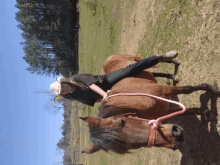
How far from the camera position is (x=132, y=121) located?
1.72 meters

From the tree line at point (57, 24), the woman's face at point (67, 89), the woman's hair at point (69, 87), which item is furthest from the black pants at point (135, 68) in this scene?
the tree line at point (57, 24)

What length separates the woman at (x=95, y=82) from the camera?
239cm

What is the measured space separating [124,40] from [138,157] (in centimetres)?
464

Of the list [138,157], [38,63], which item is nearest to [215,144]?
[138,157]

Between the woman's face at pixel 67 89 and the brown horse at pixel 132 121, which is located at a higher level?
the woman's face at pixel 67 89

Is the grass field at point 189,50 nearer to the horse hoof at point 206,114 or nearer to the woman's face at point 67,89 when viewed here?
the horse hoof at point 206,114

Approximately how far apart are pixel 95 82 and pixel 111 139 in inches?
46.8

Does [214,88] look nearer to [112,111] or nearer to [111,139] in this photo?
[112,111]

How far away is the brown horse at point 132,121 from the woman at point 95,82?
0.14 metres

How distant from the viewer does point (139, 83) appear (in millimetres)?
2242

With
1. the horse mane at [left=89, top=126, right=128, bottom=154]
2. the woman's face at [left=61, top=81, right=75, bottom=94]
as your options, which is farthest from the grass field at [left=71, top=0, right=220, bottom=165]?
the woman's face at [left=61, top=81, right=75, bottom=94]

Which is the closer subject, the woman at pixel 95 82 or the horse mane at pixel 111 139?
the horse mane at pixel 111 139

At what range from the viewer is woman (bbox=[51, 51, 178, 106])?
7.85ft

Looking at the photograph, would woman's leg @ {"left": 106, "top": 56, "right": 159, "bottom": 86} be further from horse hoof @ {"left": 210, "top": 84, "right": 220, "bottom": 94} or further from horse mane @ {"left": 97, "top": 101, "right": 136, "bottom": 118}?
horse hoof @ {"left": 210, "top": 84, "right": 220, "bottom": 94}
